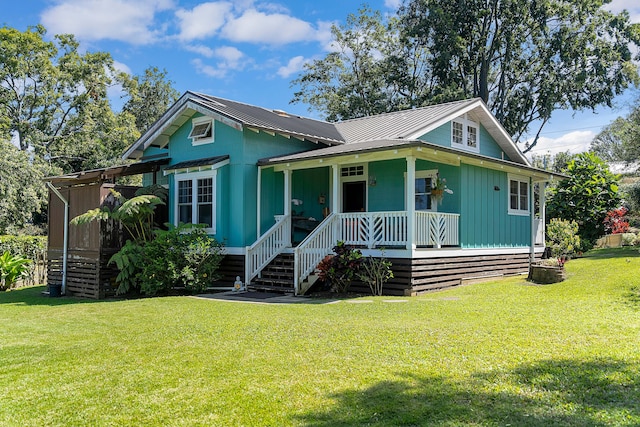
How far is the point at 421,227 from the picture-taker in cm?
1194

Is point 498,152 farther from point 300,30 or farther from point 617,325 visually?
point 300,30

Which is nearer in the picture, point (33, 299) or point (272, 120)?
point (33, 299)

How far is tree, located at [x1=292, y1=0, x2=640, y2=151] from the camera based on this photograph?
29.3 m

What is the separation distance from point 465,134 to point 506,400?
13.1 meters

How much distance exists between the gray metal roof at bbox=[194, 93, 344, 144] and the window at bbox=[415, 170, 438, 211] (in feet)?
8.87

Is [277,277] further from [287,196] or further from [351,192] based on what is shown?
[351,192]

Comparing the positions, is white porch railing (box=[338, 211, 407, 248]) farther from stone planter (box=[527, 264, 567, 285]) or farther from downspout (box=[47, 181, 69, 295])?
downspout (box=[47, 181, 69, 295])

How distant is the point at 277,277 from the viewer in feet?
42.7

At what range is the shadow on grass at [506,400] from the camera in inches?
154

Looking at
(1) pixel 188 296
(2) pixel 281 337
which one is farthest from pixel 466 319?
(1) pixel 188 296

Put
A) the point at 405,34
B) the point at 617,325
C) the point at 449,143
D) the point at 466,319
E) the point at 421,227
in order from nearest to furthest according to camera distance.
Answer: the point at 617,325 < the point at 466,319 < the point at 421,227 < the point at 449,143 < the point at 405,34

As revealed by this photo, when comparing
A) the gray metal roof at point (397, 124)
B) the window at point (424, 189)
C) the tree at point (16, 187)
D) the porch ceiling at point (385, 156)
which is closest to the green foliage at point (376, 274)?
the porch ceiling at point (385, 156)

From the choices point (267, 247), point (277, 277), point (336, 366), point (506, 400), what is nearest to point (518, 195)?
point (267, 247)

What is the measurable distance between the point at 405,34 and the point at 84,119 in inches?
804
